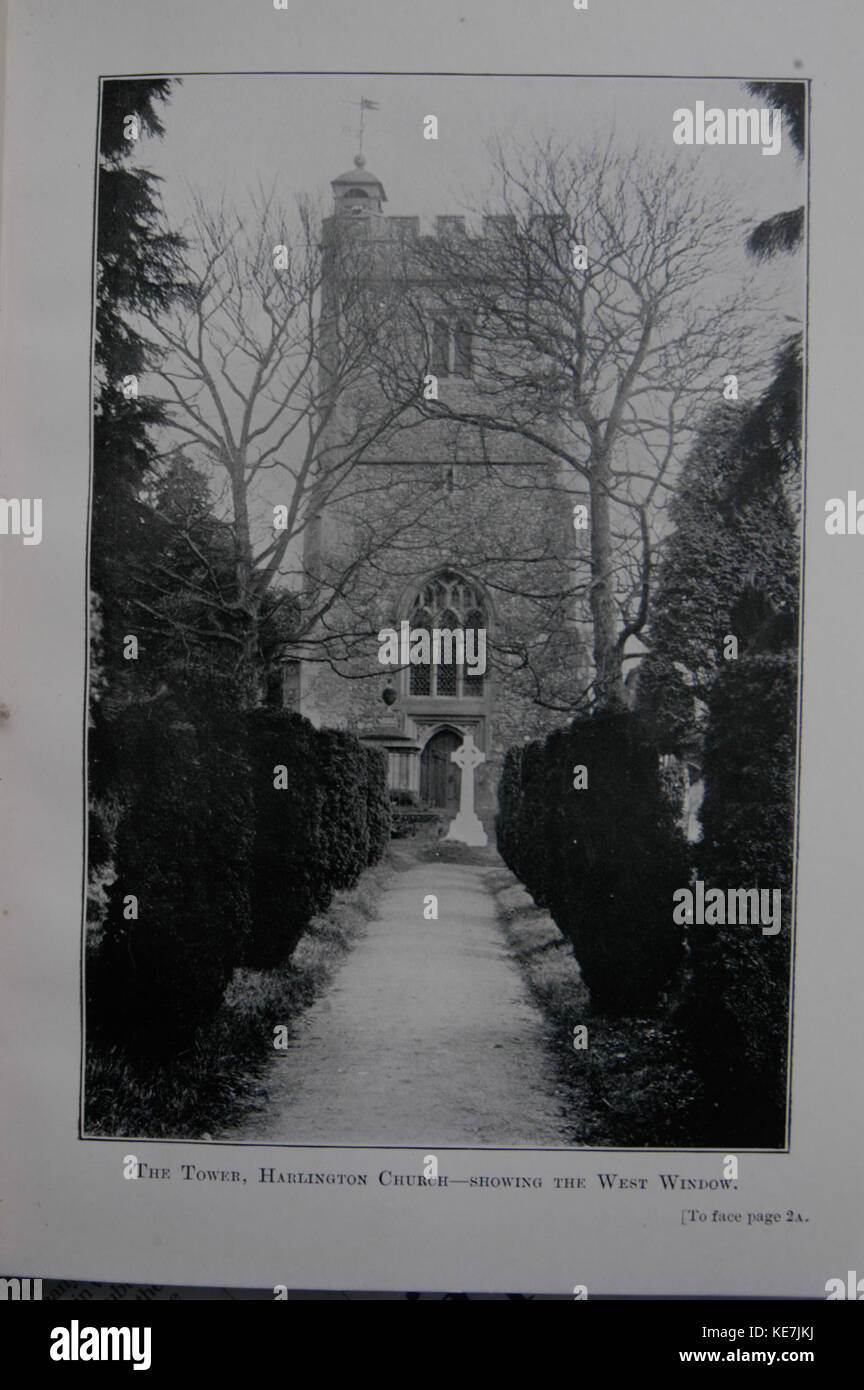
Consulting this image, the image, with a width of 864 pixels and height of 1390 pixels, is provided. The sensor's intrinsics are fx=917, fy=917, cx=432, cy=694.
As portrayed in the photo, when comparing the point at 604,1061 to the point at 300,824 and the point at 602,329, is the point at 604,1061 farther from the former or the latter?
the point at 602,329

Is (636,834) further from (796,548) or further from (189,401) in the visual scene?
(189,401)

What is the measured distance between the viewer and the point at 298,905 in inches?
142

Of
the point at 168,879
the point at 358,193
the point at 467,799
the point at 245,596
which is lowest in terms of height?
the point at 168,879

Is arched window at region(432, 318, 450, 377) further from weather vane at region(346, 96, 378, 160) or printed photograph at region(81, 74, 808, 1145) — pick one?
weather vane at region(346, 96, 378, 160)

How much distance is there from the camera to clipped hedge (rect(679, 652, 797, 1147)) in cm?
345

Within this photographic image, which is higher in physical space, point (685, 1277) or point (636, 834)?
point (636, 834)

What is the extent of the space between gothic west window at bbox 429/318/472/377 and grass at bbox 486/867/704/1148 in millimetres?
1970

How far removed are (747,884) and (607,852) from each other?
0.54 m

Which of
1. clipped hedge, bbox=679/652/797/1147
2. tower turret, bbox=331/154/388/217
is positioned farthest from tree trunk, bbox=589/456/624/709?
tower turret, bbox=331/154/388/217

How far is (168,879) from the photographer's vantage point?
141 inches

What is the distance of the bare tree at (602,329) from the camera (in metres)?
3.50

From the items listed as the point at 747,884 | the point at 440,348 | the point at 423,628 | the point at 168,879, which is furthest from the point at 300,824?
the point at 440,348
